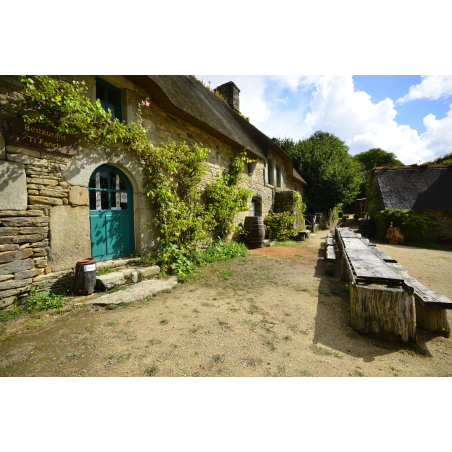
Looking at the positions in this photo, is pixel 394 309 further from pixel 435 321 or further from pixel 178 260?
pixel 178 260

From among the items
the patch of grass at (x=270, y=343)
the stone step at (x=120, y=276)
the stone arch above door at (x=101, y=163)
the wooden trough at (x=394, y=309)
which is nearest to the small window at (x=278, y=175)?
the stone arch above door at (x=101, y=163)

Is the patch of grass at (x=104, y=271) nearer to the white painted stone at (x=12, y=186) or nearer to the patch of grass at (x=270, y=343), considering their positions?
the white painted stone at (x=12, y=186)

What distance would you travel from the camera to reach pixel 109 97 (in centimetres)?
431

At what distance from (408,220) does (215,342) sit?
1114cm

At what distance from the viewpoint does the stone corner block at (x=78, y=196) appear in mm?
3514

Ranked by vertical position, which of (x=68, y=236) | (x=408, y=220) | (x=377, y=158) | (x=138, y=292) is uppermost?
A: (x=377, y=158)

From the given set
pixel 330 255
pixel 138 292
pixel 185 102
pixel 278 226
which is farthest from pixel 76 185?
pixel 278 226

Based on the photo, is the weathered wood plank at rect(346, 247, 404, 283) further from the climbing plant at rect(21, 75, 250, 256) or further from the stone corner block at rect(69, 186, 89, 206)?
the stone corner block at rect(69, 186, 89, 206)

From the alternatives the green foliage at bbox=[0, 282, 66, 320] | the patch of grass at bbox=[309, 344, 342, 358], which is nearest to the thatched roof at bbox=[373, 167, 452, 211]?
the patch of grass at bbox=[309, 344, 342, 358]

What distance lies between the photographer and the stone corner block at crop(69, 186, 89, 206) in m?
3.51

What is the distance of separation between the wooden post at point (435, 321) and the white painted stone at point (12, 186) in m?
5.38

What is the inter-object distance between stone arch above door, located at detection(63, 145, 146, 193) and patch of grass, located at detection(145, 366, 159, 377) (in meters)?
3.09

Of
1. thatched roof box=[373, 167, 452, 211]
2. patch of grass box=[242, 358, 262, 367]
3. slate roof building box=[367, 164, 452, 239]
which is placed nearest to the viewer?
patch of grass box=[242, 358, 262, 367]

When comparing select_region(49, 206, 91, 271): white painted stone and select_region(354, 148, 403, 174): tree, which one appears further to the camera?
select_region(354, 148, 403, 174): tree
